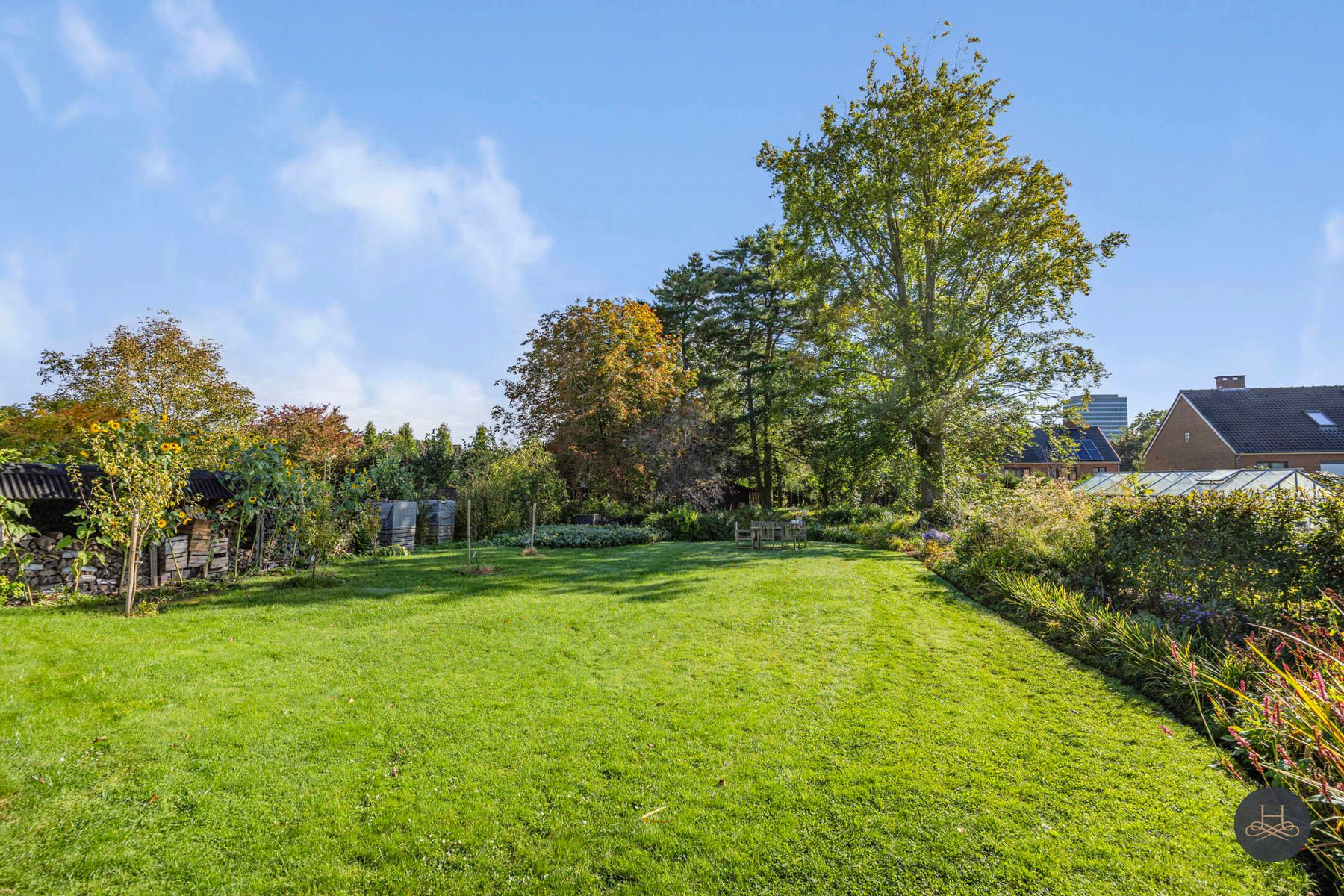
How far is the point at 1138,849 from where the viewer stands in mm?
2924

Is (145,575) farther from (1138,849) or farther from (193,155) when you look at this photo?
(1138,849)

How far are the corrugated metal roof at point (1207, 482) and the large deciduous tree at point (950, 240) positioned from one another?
155 inches

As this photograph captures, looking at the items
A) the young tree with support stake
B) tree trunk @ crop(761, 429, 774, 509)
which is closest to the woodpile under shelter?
the young tree with support stake

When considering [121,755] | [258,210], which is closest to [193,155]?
[258,210]

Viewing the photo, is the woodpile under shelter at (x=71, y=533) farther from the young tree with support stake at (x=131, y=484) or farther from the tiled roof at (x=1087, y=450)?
the tiled roof at (x=1087, y=450)

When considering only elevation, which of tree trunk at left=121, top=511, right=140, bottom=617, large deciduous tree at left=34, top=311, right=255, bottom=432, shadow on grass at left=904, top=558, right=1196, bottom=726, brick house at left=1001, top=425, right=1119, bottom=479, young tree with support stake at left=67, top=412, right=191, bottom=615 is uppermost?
large deciduous tree at left=34, top=311, right=255, bottom=432

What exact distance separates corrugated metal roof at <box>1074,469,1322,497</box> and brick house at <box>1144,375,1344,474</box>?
46.6ft

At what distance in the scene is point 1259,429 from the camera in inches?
1086

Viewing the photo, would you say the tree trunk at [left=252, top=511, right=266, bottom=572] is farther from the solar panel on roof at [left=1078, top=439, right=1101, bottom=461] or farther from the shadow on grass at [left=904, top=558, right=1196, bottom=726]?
the solar panel on roof at [left=1078, top=439, right=1101, bottom=461]

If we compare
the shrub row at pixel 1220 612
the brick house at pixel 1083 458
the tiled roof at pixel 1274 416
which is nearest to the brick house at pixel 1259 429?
the tiled roof at pixel 1274 416

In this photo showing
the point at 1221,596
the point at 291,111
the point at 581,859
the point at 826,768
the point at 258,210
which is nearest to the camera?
the point at 581,859

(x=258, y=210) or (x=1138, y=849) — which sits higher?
(x=258, y=210)

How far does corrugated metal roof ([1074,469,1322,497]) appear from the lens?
9.70 metres

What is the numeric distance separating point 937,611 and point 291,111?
37.7 ft
